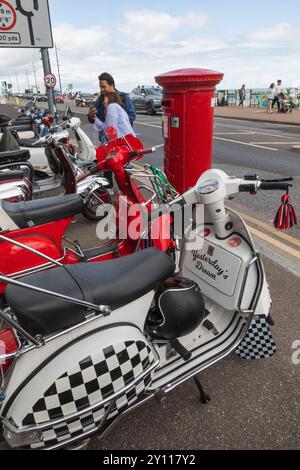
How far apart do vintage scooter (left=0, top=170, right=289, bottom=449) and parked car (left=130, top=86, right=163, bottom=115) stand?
66.4 ft

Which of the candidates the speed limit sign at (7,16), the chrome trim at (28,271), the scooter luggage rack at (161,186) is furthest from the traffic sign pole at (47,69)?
the scooter luggage rack at (161,186)

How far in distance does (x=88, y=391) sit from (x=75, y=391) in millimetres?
54

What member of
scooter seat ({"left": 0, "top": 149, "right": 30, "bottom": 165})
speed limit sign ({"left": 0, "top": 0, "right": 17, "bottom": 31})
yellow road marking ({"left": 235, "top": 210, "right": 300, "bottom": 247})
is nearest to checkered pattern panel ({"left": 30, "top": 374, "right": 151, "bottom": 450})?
yellow road marking ({"left": 235, "top": 210, "right": 300, "bottom": 247})

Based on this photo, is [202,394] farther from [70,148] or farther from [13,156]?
[70,148]

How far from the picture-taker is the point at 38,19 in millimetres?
8359

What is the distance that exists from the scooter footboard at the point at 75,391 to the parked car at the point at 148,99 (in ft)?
68.5

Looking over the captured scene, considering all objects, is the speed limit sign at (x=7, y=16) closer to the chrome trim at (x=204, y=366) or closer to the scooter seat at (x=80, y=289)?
the scooter seat at (x=80, y=289)

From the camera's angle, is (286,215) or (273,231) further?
(273,231)

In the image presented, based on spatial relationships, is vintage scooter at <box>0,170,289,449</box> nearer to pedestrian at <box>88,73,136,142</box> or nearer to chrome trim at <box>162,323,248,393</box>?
chrome trim at <box>162,323,248,393</box>

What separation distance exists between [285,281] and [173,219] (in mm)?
1351

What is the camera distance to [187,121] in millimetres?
3873

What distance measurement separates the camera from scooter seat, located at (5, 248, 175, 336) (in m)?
1.40

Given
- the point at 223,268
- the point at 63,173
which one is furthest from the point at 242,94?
the point at 223,268

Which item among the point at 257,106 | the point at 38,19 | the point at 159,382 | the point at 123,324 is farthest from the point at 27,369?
the point at 257,106
